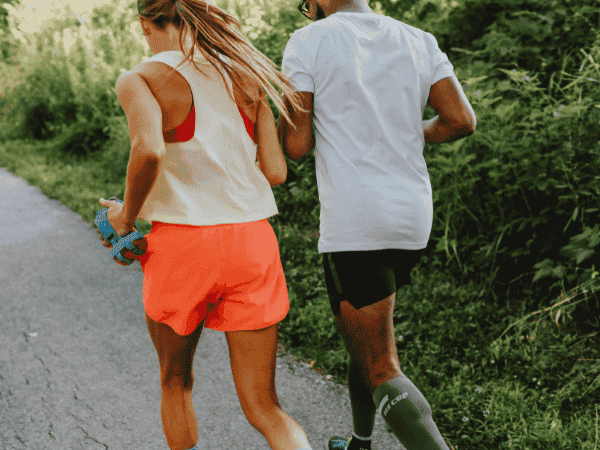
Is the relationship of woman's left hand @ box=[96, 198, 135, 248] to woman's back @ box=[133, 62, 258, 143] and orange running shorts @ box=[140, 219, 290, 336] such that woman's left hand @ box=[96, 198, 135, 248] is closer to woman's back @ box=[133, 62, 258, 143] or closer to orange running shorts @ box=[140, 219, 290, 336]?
orange running shorts @ box=[140, 219, 290, 336]

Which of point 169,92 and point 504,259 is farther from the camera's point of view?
point 504,259

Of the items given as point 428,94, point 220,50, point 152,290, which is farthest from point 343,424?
point 220,50

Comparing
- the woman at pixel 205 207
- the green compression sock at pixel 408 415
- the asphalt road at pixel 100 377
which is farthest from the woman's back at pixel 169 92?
the asphalt road at pixel 100 377

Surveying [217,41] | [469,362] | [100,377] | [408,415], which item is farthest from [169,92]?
[469,362]

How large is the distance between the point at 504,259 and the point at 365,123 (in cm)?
250

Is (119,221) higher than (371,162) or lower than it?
lower

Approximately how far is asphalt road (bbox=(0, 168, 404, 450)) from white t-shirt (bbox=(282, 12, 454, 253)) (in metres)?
1.43

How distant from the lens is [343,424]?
2.91 metres

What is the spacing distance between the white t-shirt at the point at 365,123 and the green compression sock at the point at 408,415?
47 cm

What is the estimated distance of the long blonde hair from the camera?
1.68 meters

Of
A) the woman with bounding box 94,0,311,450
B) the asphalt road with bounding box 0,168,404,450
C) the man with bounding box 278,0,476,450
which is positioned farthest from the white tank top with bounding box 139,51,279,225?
the asphalt road with bounding box 0,168,404,450

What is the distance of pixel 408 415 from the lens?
175 centimetres

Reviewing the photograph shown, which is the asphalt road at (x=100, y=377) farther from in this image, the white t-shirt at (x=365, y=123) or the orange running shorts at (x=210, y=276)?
the white t-shirt at (x=365, y=123)

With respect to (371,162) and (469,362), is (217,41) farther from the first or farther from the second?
(469,362)
